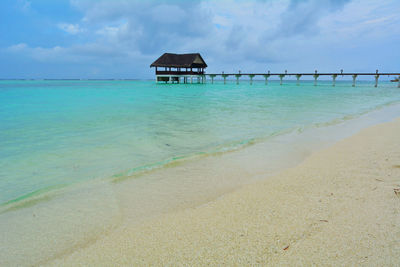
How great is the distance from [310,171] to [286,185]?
0.66 meters

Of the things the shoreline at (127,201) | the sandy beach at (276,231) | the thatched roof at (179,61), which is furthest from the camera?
the thatched roof at (179,61)

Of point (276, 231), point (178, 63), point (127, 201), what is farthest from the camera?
point (178, 63)

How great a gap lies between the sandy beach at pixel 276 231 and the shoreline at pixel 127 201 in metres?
0.14

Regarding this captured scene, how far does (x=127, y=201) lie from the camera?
2.48 meters

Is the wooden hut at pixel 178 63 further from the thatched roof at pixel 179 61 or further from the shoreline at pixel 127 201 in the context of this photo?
the shoreline at pixel 127 201

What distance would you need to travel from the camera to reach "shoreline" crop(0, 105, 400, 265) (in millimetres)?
1848

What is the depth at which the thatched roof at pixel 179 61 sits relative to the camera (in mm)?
41375

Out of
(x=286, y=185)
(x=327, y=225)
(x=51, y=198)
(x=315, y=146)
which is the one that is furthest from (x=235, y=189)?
(x=315, y=146)

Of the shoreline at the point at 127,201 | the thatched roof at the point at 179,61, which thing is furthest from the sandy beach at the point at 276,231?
the thatched roof at the point at 179,61

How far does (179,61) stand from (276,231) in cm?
4372

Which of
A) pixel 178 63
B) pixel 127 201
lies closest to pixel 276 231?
pixel 127 201

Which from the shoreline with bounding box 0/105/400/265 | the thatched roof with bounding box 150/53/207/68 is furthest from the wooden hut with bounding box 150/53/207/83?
the shoreline with bounding box 0/105/400/265

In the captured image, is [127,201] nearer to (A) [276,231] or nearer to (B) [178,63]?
(A) [276,231]

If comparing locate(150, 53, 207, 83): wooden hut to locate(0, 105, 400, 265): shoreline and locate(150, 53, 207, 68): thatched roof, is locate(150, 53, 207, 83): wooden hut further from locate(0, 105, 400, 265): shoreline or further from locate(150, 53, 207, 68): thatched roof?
locate(0, 105, 400, 265): shoreline
